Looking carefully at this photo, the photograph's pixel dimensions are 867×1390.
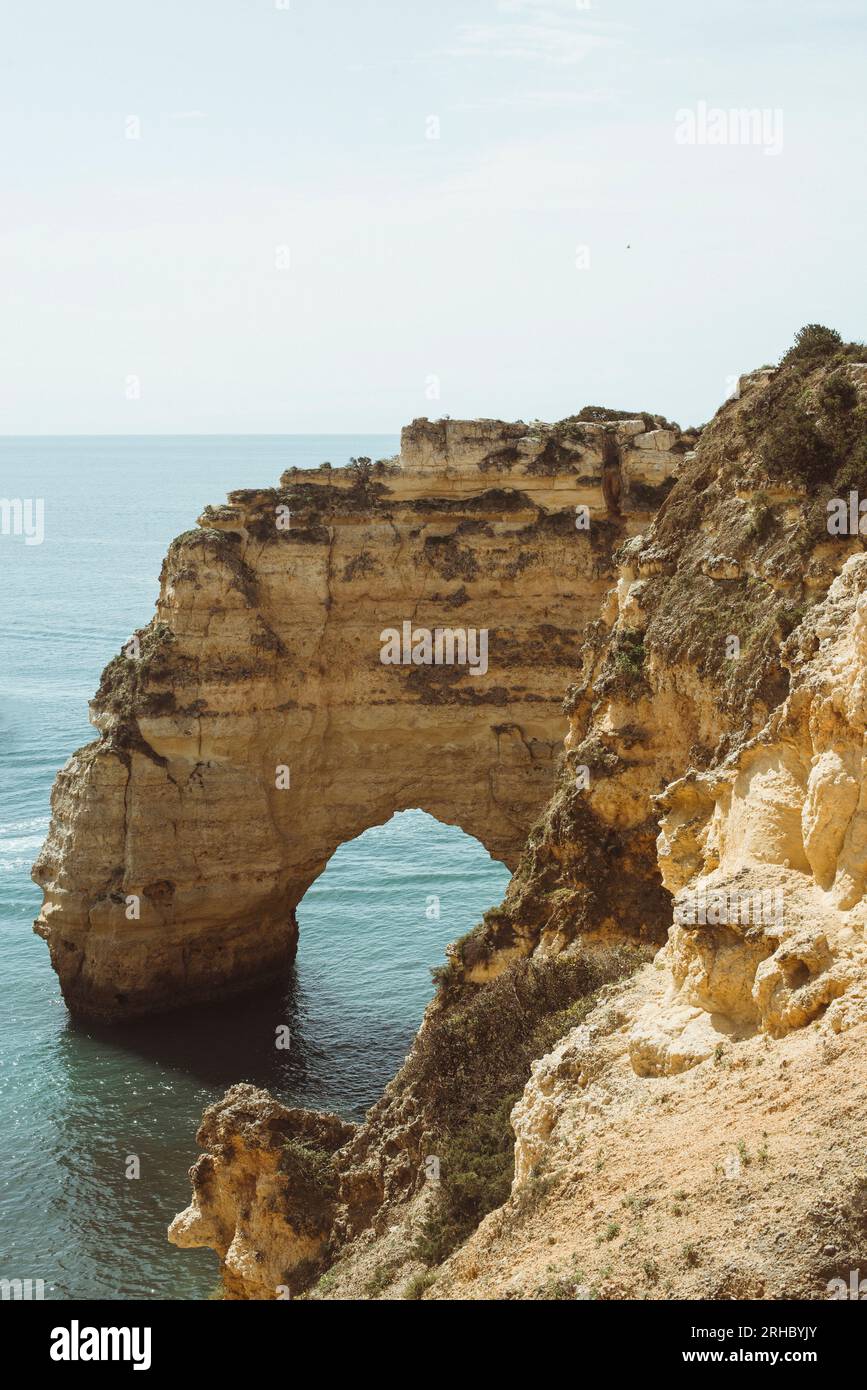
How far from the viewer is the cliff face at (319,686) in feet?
120

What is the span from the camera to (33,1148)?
31.3 meters

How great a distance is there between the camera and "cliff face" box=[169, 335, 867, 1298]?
35.7 feet

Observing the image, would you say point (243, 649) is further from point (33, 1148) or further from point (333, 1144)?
point (333, 1144)

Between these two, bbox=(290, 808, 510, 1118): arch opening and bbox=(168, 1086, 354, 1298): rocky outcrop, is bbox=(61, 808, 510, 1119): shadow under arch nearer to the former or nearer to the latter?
bbox=(290, 808, 510, 1118): arch opening

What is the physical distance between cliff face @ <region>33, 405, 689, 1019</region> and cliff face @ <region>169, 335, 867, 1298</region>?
45.9ft

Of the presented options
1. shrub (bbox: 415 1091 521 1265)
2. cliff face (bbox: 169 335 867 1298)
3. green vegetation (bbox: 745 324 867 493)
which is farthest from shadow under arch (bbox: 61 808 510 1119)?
green vegetation (bbox: 745 324 867 493)

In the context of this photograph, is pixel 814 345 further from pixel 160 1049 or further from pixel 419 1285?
pixel 160 1049

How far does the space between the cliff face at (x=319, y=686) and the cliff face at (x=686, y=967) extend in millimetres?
13979

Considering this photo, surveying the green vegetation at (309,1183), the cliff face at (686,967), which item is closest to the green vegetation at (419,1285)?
the cliff face at (686,967)

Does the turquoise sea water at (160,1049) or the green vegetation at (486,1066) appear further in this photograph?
the turquoise sea water at (160,1049)

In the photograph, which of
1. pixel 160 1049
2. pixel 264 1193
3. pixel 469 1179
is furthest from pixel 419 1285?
pixel 160 1049

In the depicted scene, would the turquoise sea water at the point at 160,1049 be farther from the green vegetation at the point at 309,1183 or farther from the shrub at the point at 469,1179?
the shrub at the point at 469,1179

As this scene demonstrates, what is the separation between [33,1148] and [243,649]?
13036 millimetres
